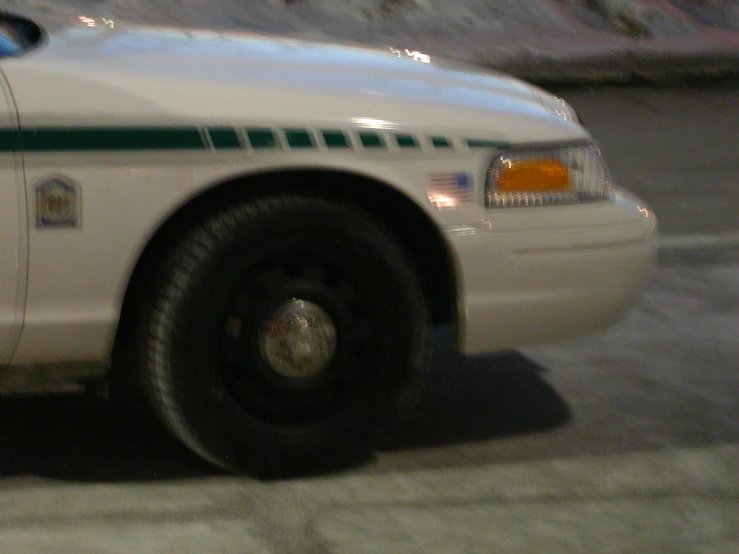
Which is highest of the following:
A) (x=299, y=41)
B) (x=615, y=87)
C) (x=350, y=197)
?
(x=299, y=41)

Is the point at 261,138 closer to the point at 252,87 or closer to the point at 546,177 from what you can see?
the point at 252,87

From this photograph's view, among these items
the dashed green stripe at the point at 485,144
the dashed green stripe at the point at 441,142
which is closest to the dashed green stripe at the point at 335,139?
the dashed green stripe at the point at 441,142

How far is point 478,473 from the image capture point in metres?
3.72

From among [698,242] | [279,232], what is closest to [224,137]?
[279,232]

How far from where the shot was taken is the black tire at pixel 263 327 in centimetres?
339

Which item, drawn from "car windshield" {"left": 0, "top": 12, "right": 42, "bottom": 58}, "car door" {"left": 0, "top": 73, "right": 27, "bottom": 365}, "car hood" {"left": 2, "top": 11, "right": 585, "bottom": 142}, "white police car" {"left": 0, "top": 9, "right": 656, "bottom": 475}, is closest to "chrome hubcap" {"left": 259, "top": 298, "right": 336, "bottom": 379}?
"white police car" {"left": 0, "top": 9, "right": 656, "bottom": 475}

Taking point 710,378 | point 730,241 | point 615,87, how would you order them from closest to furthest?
point 710,378 → point 730,241 → point 615,87

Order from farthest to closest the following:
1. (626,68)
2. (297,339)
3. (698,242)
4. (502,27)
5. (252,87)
Result: 1. (502,27)
2. (626,68)
3. (698,242)
4. (297,339)
5. (252,87)

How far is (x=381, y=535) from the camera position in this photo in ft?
10.8

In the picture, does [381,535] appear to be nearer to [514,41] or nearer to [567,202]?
[567,202]

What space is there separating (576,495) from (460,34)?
367 inches

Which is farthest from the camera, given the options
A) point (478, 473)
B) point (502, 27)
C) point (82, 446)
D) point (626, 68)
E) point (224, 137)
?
point (502, 27)

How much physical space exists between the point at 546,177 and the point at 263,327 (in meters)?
0.86

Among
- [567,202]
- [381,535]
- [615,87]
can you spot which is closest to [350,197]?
[567,202]
